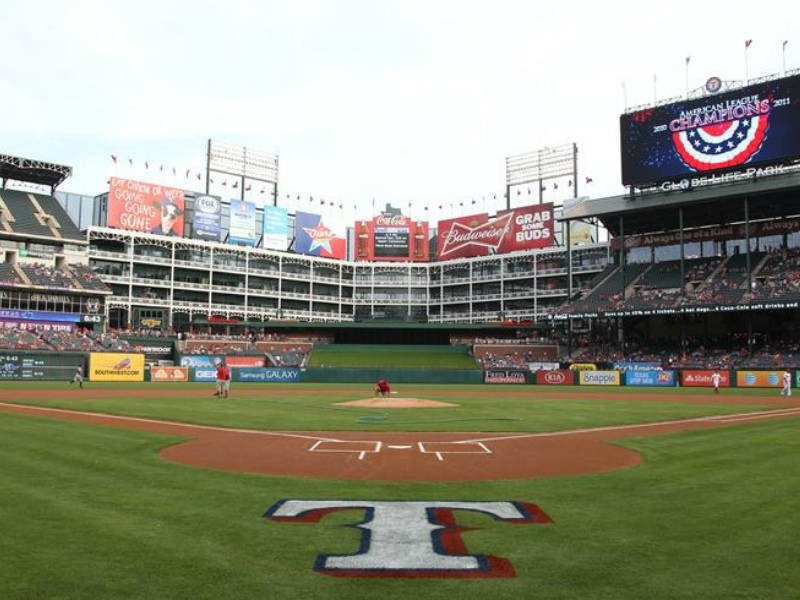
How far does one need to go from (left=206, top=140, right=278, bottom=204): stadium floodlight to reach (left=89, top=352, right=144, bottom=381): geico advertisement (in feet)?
141

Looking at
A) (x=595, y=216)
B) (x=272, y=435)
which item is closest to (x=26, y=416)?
(x=272, y=435)

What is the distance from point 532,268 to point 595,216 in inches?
1035

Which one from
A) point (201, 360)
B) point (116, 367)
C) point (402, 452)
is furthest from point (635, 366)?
point (402, 452)

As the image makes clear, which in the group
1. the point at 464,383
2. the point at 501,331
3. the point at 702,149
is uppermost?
the point at 702,149

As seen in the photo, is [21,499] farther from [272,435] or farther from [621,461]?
[621,461]

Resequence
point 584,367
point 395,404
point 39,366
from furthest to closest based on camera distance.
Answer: point 584,367, point 39,366, point 395,404

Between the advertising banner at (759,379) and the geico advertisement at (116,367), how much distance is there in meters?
55.2

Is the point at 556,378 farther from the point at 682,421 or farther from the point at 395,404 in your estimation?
the point at 682,421

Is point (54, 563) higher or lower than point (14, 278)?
lower

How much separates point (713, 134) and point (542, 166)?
127 feet

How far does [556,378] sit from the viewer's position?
6450cm

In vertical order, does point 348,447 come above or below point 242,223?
below

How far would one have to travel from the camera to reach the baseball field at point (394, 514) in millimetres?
6934

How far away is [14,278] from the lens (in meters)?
74.9
